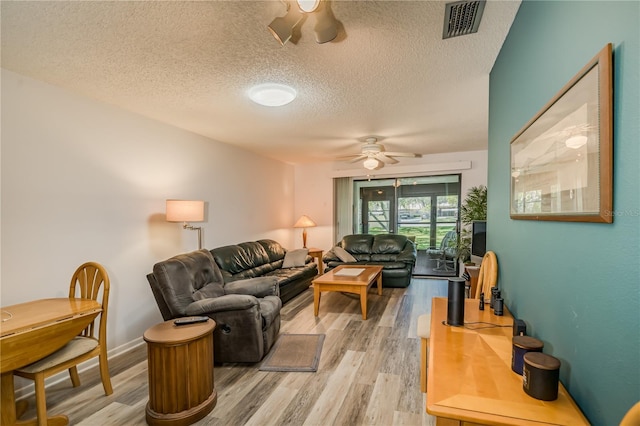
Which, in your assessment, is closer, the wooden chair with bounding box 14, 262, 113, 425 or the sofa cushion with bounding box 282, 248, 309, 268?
the wooden chair with bounding box 14, 262, 113, 425

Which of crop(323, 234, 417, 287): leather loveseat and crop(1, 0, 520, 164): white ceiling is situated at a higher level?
crop(1, 0, 520, 164): white ceiling

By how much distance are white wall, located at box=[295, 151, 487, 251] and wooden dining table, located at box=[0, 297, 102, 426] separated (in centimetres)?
504

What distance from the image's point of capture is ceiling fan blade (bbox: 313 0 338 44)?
147cm

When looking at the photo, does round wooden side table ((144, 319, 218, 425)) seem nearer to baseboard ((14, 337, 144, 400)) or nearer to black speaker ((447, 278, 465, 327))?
baseboard ((14, 337, 144, 400))

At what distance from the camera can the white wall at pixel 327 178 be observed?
229 inches

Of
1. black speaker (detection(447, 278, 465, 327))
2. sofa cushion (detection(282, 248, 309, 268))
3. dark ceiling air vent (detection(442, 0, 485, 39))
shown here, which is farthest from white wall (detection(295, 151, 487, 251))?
black speaker (detection(447, 278, 465, 327))

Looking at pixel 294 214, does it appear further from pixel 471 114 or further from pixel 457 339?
pixel 457 339

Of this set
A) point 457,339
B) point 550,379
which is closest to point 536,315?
point 457,339

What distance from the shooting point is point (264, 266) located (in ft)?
15.7

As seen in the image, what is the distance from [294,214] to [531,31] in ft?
19.5

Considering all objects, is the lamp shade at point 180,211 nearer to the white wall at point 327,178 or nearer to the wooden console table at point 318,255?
the wooden console table at point 318,255

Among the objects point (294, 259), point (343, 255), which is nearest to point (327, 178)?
point (343, 255)

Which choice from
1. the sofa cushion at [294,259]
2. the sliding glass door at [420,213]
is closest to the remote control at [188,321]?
the sofa cushion at [294,259]

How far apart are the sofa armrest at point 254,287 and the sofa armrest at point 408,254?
2936 millimetres
